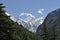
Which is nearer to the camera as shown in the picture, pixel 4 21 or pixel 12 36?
pixel 4 21

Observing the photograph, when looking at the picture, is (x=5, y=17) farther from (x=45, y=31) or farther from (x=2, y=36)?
(x=45, y=31)

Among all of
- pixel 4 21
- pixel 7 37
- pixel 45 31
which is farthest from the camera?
pixel 45 31

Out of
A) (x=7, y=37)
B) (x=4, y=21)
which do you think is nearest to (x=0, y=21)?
(x=4, y=21)

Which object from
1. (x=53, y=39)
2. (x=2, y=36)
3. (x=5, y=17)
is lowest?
(x=2, y=36)

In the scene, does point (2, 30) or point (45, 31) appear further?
point (45, 31)

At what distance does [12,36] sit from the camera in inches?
862

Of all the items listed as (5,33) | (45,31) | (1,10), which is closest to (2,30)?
(5,33)

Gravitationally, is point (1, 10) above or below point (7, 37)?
above

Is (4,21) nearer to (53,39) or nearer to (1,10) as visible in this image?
(1,10)

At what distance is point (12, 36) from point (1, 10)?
9.59 ft

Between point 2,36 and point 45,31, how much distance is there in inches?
1579

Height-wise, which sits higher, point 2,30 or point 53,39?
point 53,39

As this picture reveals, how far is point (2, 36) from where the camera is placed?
2078 cm

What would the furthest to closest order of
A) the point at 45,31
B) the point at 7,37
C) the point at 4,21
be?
1. the point at 45,31
2. the point at 7,37
3. the point at 4,21
